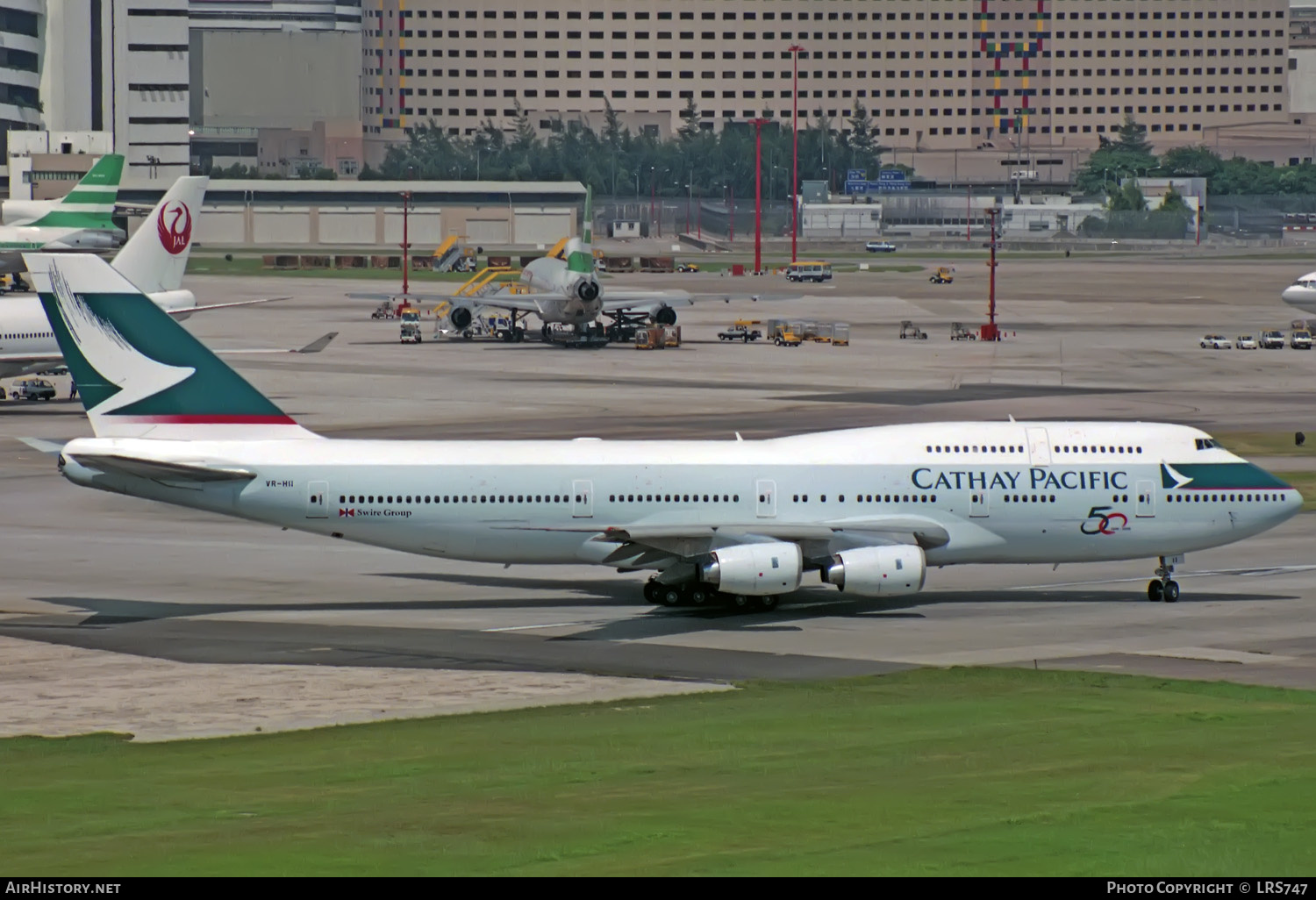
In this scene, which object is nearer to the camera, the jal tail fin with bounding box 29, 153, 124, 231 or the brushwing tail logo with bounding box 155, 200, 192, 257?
the brushwing tail logo with bounding box 155, 200, 192, 257

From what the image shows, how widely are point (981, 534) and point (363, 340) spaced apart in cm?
10116

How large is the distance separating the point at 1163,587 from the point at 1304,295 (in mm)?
111883

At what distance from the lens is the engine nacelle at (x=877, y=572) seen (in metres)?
47.2

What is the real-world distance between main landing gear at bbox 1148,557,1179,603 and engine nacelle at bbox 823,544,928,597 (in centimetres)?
750

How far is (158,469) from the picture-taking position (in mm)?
46719

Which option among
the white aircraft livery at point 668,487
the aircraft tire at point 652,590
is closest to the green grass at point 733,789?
the white aircraft livery at point 668,487

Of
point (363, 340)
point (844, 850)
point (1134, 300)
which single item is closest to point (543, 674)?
point (844, 850)

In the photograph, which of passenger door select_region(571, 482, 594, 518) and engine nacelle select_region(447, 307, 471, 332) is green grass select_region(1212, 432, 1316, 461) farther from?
engine nacelle select_region(447, 307, 471, 332)

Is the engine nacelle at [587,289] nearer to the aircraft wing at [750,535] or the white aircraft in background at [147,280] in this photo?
the white aircraft in background at [147,280]

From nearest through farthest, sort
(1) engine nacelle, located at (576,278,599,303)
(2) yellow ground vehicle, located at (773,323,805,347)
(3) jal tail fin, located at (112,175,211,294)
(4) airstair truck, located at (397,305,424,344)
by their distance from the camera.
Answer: (3) jal tail fin, located at (112,175,211,294)
(1) engine nacelle, located at (576,278,599,303)
(4) airstair truck, located at (397,305,424,344)
(2) yellow ground vehicle, located at (773,323,805,347)

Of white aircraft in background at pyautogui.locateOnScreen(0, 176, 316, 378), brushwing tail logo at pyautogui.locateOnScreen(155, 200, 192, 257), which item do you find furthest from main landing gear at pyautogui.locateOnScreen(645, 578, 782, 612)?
brushwing tail logo at pyautogui.locateOnScreen(155, 200, 192, 257)

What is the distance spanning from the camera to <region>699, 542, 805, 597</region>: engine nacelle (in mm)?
46844

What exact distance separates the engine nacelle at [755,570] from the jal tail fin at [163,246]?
182 feet
